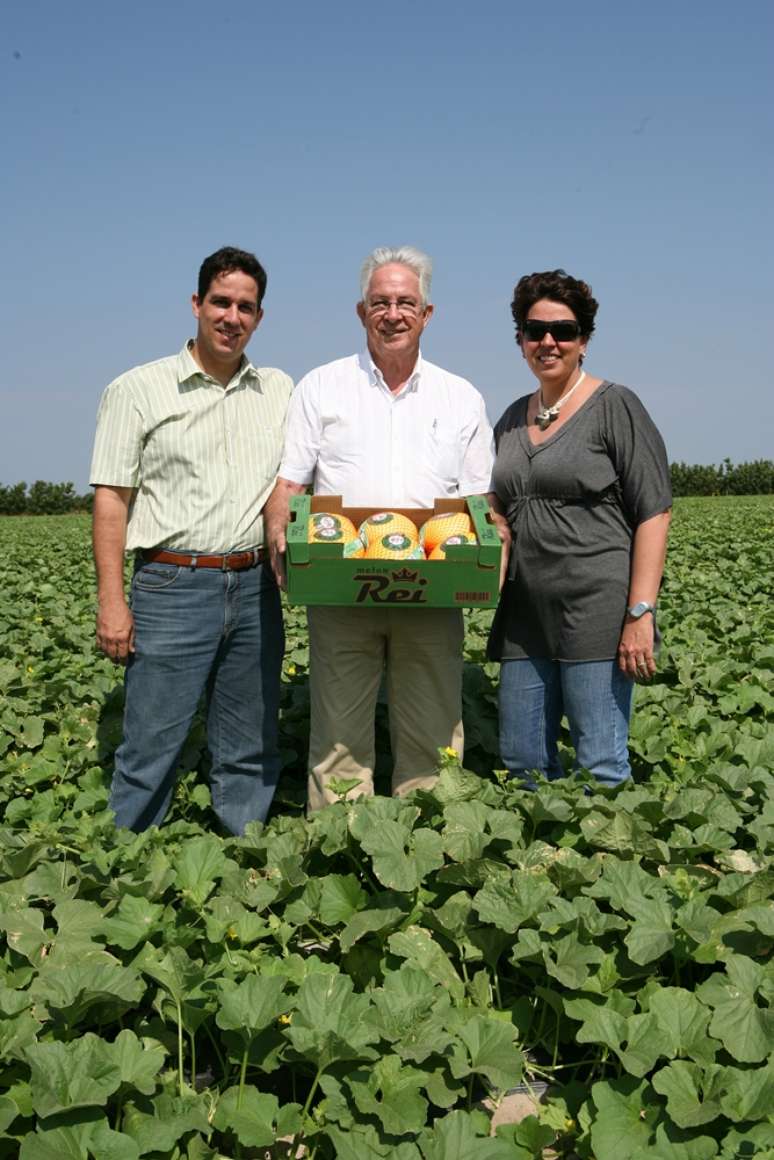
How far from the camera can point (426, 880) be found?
10.4ft

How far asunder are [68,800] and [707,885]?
2705 mm

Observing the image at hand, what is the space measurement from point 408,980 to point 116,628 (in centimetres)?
175

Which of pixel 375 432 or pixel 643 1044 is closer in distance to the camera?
pixel 643 1044

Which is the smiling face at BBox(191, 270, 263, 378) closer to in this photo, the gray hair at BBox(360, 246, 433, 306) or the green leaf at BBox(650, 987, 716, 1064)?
the gray hair at BBox(360, 246, 433, 306)

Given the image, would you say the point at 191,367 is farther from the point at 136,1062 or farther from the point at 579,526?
the point at 136,1062

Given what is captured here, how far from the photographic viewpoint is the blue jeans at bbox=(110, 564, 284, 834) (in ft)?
12.1

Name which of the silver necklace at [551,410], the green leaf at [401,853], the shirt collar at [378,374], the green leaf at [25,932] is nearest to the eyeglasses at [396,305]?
the shirt collar at [378,374]

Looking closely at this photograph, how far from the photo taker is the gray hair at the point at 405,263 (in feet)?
11.5

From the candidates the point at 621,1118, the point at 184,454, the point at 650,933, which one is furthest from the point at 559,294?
the point at 621,1118

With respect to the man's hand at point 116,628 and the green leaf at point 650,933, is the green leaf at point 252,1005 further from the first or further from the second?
the man's hand at point 116,628

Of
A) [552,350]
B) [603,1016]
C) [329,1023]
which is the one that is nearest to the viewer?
[329,1023]

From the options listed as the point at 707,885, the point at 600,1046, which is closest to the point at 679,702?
the point at 707,885

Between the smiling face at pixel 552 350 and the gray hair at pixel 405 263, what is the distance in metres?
0.37

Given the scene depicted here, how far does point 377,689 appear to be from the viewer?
394cm
